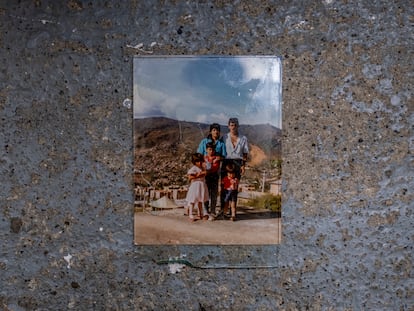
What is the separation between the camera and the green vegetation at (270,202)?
4.35ft

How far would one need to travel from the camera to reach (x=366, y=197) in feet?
4.32

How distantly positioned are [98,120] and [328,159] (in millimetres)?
598

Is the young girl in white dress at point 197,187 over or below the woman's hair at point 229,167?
below

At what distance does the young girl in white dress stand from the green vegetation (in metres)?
0.13

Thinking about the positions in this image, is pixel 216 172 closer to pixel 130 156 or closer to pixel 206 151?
pixel 206 151

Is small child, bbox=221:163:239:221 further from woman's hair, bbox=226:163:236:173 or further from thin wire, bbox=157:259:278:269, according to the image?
thin wire, bbox=157:259:278:269

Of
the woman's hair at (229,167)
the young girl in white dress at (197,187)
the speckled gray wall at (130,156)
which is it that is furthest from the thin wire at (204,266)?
the woman's hair at (229,167)

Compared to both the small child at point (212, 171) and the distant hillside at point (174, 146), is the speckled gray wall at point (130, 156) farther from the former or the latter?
the small child at point (212, 171)

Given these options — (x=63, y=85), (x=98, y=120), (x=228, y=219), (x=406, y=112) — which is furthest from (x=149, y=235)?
(x=406, y=112)

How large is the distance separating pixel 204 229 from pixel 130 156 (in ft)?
0.88


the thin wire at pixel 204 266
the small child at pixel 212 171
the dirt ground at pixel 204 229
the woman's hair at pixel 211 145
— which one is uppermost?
the woman's hair at pixel 211 145

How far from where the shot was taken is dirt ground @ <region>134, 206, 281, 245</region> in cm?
133

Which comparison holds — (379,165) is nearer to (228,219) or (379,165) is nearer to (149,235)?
(228,219)

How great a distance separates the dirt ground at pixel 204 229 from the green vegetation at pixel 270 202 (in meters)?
0.01
